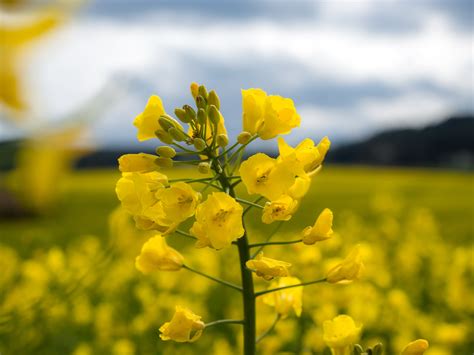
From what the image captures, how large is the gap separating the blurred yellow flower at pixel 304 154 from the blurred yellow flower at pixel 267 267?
0.15 metres

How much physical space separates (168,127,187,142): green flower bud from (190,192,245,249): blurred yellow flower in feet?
0.43

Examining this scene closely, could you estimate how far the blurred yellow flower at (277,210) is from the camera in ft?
3.39

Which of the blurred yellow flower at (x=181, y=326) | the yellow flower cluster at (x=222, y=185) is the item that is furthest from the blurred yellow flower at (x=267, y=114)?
the blurred yellow flower at (x=181, y=326)

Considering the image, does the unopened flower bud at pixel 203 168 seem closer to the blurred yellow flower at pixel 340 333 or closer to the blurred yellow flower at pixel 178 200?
the blurred yellow flower at pixel 178 200

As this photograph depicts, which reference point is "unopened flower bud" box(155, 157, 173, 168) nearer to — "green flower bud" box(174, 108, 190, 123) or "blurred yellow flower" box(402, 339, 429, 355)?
"green flower bud" box(174, 108, 190, 123)

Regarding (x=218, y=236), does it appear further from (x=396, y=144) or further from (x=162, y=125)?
(x=396, y=144)

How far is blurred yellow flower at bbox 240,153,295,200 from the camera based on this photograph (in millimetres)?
995

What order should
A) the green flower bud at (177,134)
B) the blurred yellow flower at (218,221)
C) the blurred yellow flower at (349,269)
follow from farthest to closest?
the blurred yellow flower at (349,269) → the green flower bud at (177,134) → the blurred yellow flower at (218,221)

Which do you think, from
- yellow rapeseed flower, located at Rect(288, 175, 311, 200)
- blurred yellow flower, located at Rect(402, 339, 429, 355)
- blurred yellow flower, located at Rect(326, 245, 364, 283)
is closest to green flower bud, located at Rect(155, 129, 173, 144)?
yellow rapeseed flower, located at Rect(288, 175, 311, 200)

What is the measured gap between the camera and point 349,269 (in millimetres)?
1197

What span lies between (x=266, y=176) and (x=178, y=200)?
15 centimetres

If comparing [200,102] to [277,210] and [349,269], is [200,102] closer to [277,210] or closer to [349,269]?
[277,210]

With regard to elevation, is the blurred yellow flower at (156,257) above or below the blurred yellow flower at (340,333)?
above

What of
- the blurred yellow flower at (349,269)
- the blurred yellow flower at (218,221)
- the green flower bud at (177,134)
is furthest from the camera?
the blurred yellow flower at (349,269)
